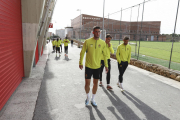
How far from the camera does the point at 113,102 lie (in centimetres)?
430

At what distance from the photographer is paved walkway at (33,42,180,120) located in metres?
3.54

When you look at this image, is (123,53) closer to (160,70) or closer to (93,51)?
(93,51)

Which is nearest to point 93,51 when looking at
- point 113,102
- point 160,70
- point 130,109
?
point 113,102

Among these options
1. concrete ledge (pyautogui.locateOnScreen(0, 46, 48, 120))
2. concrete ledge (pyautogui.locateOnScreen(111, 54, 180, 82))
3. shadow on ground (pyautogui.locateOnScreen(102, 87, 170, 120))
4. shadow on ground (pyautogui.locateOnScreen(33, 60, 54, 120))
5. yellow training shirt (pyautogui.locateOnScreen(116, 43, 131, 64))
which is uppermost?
yellow training shirt (pyautogui.locateOnScreen(116, 43, 131, 64))

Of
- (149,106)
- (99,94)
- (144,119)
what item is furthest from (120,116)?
(99,94)

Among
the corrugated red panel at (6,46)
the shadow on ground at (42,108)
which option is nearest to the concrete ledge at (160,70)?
the shadow on ground at (42,108)

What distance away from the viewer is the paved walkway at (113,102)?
3.54 metres

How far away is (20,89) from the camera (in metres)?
5.06

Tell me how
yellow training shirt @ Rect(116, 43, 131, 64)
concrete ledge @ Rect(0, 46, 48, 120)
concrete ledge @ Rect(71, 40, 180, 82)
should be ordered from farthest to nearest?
1. concrete ledge @ Rect(71, 40, 180, 82)
2. yellow training shirt @ Rect(116, 43, 131, 64)
3. concrete ledge @ Rect(0, 46, 48, 120)

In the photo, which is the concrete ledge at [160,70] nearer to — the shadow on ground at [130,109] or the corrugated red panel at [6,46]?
the shadow on ground at [130,109]

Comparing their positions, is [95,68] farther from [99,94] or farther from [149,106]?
[149,106]

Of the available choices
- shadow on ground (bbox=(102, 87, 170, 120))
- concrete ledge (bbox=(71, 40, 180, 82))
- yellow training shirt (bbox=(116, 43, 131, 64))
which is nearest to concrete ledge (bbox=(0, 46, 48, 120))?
shadow on ground (bbox=(102, 87, 170, 120))

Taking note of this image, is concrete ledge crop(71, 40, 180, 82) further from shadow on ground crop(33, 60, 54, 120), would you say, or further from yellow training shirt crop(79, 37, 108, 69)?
shadow on ground crop(33, 60, 54, 120)

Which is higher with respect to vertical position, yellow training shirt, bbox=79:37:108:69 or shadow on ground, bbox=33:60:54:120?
yellow training shirt, bbox=79:37:108:69
